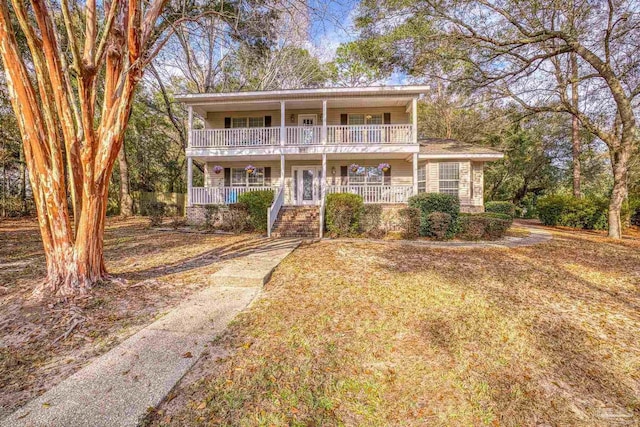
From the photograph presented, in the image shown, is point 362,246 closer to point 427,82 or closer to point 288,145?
point 288,145

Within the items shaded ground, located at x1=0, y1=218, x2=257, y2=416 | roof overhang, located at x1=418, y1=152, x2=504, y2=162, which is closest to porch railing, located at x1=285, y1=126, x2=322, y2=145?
roof overhang, located at x1=418, y1=152, x2=504, y2=162

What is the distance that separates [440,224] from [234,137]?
9.93 m

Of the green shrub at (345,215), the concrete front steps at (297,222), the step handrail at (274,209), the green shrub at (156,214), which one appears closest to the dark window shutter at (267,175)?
the step handrail at (274,209)

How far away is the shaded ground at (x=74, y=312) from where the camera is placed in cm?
240

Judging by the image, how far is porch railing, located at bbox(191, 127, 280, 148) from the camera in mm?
12859

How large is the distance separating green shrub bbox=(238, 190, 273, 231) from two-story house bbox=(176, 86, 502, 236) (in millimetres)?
556

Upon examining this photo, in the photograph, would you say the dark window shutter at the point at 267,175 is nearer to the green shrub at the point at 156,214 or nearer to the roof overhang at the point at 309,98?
the roof overhang at the point at 309,98

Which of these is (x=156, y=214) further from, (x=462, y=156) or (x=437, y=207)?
(x=462, y=156)

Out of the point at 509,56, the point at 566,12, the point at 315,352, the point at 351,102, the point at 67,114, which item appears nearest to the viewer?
the point at 315,352

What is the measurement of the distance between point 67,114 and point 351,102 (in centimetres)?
1098

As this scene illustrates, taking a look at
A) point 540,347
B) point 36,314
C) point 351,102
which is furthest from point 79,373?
point 351,102

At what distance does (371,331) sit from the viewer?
10.4 feet

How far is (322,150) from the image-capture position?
1217 cm

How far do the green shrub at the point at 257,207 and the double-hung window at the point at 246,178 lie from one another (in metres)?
3.54
